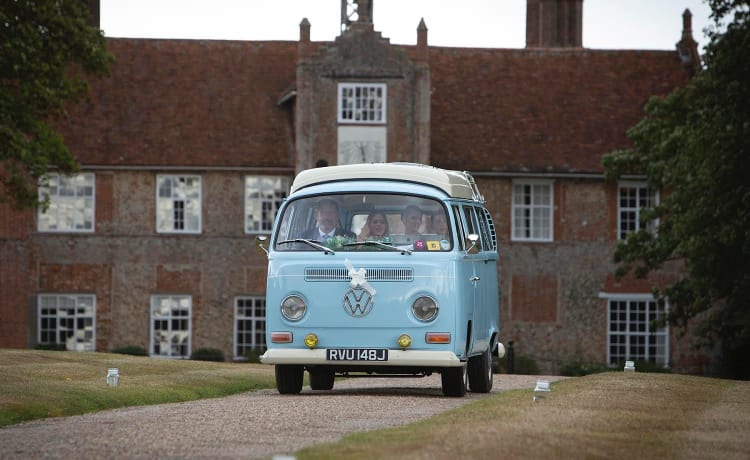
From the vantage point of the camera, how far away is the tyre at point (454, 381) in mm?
18344

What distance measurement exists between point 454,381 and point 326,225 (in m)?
2.42

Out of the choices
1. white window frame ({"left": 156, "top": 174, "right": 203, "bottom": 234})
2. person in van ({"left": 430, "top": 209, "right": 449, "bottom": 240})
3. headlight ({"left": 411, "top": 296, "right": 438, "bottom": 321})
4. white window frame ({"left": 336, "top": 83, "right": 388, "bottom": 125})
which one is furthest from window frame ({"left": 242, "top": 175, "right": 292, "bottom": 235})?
headlight ({"left": 411, "top": 296, "right": 438, "bottom": 321})

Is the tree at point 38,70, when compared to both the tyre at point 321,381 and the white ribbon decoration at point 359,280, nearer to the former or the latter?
the tyre at point 321,381

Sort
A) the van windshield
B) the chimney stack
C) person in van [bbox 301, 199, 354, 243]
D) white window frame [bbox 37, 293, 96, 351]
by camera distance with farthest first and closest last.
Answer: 1. the chimney stack
2. white window frame [bbox 37, 293, 96, 351]
3. person in van [bbox 301, 199, 354, 243]
4. the van windshield

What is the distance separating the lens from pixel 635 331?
46.1 metres

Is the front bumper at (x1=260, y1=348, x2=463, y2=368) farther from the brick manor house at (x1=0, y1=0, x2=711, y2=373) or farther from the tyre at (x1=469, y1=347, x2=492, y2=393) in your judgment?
the brick manor house at (x1=0, y1=0, x2=711, y2=373)

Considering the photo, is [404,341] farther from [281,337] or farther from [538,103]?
[538,103]

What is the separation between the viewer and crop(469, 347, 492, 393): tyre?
19797mm

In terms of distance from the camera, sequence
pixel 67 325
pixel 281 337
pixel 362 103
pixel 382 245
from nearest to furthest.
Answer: pixel 382 245 < pixel 281 337 < pixel 362 103 < pixel 67 325

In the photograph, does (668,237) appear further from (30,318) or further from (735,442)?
(735,442)

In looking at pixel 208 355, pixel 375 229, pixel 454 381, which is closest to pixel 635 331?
pixel 208 355

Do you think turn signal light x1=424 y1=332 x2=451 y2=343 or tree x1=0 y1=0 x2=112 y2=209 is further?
tree x1=0 y1=0 x2=112 y2=209

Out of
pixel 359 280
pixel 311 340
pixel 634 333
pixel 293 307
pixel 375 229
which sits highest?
pixel 375 229

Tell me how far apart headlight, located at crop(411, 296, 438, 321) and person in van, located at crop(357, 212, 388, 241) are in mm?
935
